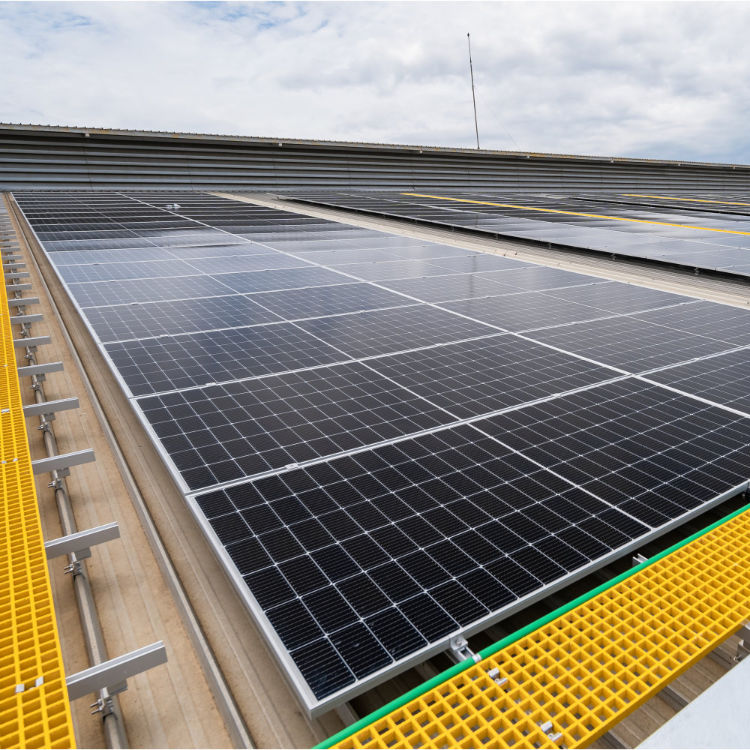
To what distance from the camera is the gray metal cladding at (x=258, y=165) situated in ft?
121

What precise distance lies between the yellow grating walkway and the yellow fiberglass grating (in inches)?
78.0

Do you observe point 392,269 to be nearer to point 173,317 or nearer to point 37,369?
point 173,317

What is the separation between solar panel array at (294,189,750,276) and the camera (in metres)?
20.6

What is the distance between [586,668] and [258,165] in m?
44.3

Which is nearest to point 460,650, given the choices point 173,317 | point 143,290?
point 173,317

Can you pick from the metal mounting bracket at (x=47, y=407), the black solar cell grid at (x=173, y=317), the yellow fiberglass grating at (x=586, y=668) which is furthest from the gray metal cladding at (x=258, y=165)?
the yellow fiberglass grating at (x=586, y=668)

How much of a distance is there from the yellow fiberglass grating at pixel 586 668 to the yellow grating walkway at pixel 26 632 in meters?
1.98

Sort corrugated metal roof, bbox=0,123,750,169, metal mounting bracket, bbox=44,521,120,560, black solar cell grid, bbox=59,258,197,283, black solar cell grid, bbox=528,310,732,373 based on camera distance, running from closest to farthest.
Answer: metal mounting bracket, bbox=44,521,120,560 < black solar cell grid, bbox=528,310,732,373 < black solar cell grid, bbox=59,258,197,283 < corrugated metal roof, bbox=0,123,750,169

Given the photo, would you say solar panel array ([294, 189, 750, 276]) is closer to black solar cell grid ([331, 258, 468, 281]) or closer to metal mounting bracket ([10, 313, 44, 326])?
black solar cell grid ([331, 258, 468, 281])

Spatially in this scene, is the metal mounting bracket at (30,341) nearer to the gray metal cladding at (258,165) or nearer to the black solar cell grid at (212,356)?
the black solar cell grid at (212,356)

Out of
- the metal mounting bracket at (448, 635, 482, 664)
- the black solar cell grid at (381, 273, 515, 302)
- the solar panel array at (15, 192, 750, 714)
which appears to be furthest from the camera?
the black solar cell grid at (381, 273, 515, 302)

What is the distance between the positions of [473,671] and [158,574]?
3.54 metres

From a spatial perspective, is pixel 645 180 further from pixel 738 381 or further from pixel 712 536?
pixel 712 536

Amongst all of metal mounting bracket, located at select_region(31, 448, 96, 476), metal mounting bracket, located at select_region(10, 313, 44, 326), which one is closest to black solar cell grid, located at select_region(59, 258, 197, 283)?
metal mounting bracket, located at select_region(10, 313, 44, 326)
